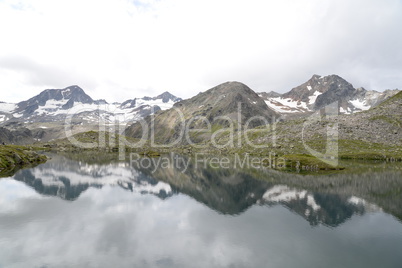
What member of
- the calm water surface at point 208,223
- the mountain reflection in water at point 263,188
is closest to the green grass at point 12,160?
the mountain reflection in water at point 263,188

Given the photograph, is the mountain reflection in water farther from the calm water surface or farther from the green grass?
the green grass

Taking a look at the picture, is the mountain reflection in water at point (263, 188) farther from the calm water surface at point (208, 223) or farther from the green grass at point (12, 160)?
the green grass at point (12, 160)

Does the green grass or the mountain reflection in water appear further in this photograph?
the green grass

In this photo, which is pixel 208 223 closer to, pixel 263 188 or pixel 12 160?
pixel 263 188

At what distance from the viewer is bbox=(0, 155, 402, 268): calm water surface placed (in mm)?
31656

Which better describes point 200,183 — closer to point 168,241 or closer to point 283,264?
point 168,241

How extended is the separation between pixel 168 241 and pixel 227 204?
25506 millimetres

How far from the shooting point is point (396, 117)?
16575cm

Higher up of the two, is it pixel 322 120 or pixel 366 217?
pixel 322 120

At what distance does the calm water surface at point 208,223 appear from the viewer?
31.7 meters

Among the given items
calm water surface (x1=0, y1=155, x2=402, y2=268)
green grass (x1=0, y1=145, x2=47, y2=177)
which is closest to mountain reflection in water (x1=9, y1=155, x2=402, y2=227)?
calm water surface (x1=0, y1=155, x2=402, y2=268)

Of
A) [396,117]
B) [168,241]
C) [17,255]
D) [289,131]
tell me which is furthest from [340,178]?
[396,117]

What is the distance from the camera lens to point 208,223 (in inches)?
1837

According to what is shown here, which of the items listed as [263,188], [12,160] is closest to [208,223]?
[263,188]
